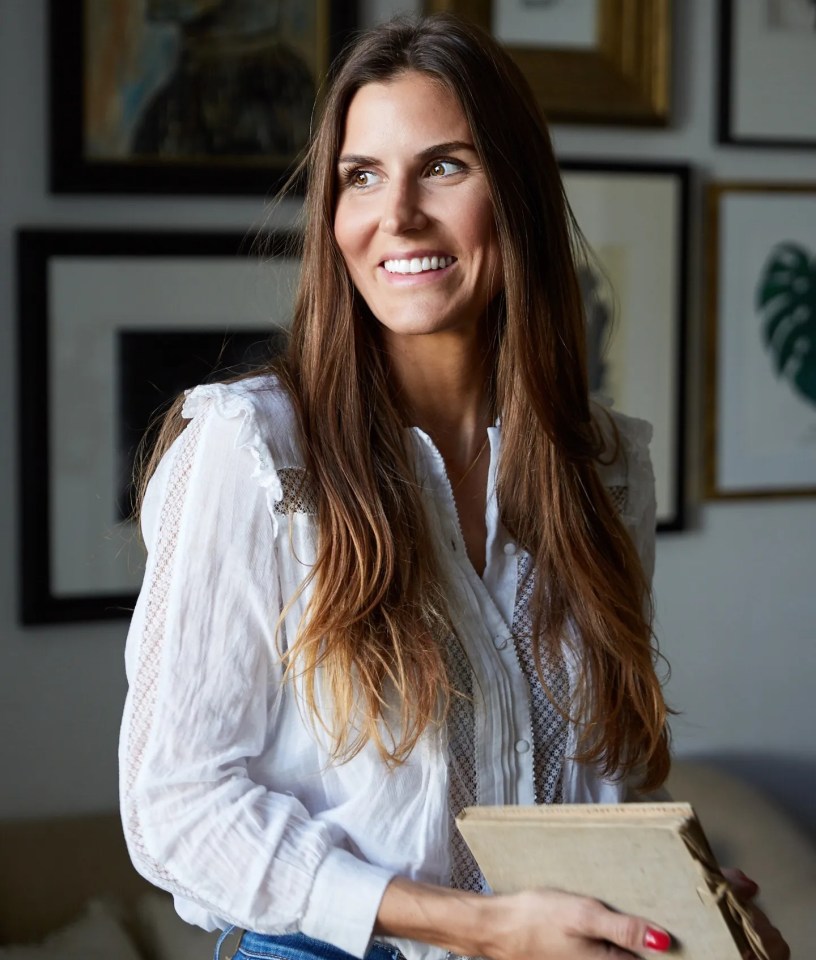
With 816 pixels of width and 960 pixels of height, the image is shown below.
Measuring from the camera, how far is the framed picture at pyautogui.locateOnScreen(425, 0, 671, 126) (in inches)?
103

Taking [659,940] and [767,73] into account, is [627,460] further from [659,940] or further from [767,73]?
[767,73]

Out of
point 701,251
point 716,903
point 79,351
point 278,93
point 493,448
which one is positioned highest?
point 278,93

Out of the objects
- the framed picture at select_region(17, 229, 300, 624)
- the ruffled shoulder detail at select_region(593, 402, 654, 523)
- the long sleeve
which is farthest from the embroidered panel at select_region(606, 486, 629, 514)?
the framed picture at select_region(17, 229, 300, 624)

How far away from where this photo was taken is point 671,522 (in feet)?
9.27

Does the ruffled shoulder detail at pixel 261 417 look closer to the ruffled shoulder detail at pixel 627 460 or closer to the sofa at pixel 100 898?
the ruffled shoulder detail at pixel 627 460

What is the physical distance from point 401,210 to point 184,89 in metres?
1.23

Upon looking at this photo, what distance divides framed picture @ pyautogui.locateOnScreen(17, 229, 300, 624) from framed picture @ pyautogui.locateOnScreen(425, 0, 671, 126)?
658mm

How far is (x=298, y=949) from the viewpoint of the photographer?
1.26m

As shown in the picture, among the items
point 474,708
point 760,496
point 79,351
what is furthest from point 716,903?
point 760,496

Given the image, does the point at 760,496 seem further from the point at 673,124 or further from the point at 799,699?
the point at 673,124

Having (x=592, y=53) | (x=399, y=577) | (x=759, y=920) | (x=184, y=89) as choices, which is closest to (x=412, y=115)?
(x=399, y=577)

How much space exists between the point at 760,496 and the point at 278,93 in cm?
134

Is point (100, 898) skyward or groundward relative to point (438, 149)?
groundward

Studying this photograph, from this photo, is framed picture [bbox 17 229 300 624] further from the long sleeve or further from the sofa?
the long sleeve
